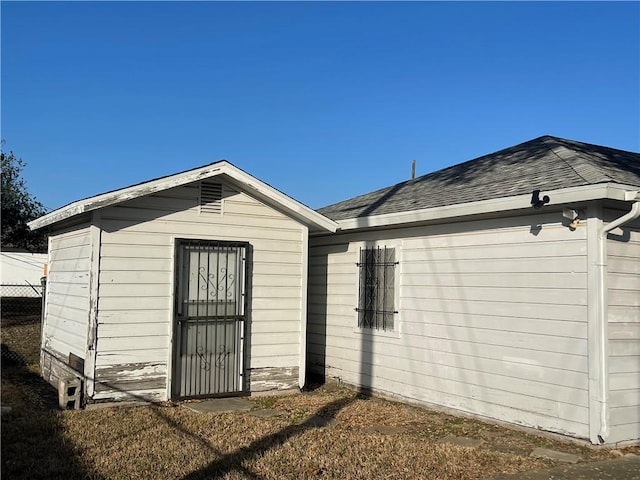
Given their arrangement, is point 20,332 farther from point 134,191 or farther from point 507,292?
point 507,292

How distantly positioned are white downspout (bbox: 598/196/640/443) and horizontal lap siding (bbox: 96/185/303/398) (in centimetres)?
440

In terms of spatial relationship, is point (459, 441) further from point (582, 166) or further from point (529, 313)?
point (582, 166)

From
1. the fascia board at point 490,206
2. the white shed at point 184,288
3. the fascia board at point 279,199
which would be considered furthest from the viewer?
the fascia board at point 279,199

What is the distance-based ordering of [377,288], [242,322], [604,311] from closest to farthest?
[604,311], [242,322], [377,288]

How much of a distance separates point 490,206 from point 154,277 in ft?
14.1

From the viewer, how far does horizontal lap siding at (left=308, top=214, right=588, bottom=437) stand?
20.5 feet

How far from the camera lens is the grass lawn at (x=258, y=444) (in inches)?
196

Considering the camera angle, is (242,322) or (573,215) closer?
(573,215)

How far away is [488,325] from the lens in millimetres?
7129

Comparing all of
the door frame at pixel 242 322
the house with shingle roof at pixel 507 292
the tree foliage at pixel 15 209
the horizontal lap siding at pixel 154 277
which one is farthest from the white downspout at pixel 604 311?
the tree foliage at pixel 15 209

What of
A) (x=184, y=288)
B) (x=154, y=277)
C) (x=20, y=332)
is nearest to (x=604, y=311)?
(x=184, y=288)

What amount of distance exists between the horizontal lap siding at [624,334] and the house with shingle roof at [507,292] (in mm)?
17

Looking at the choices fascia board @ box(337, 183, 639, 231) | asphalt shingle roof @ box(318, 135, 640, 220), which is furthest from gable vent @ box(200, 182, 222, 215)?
asphalt shingle roof @ box(318, 135, 640, 220)

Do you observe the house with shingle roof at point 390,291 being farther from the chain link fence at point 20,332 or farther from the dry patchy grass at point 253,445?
the chain link fence at point 20,332
